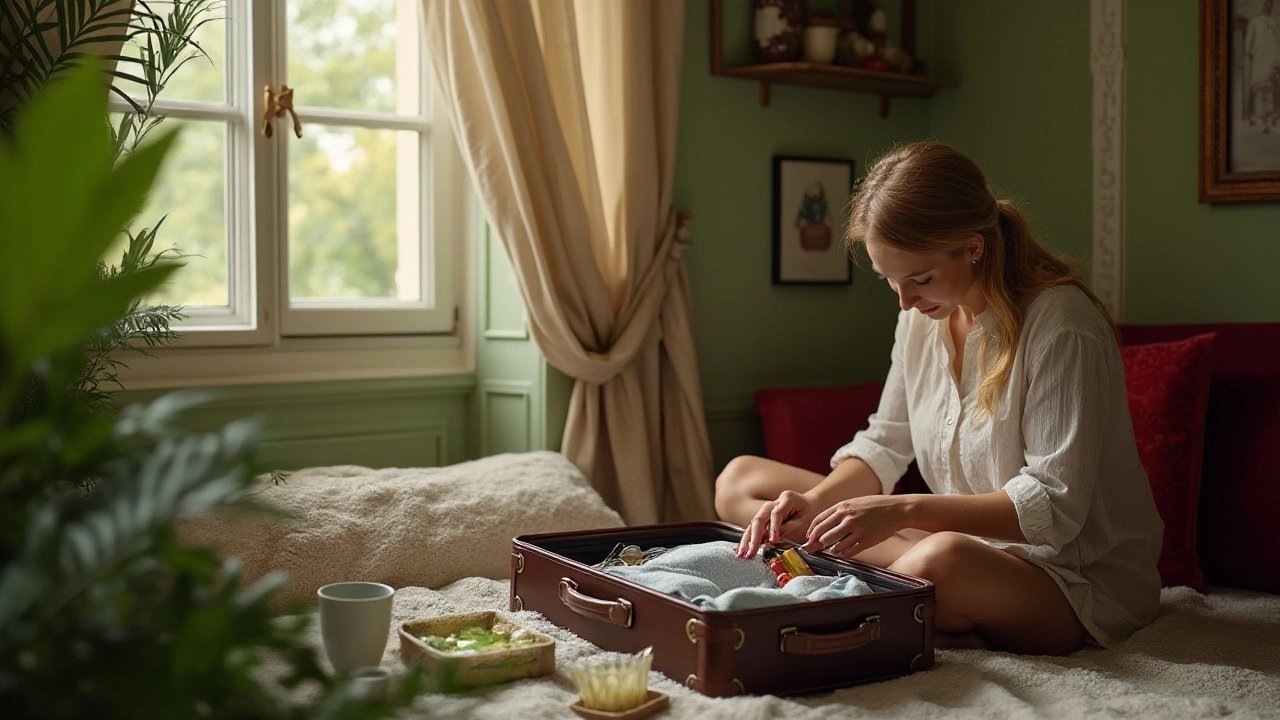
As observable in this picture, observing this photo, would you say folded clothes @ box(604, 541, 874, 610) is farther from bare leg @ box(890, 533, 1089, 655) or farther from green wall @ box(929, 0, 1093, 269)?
green wall @ box(929, 0, 1093, 269)

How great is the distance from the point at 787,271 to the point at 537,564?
5.33 ft

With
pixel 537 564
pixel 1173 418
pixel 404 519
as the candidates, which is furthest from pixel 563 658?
pixel 1173 418

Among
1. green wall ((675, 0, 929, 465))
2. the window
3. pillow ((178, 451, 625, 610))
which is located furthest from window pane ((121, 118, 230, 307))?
green wall ((675, 0, 929, 465))

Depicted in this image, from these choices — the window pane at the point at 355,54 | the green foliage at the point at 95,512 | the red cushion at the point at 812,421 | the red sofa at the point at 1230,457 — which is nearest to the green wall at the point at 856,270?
the red cushion at the point at 812,421

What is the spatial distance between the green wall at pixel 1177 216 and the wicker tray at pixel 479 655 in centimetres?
211

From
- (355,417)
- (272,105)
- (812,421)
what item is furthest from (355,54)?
(812,421)

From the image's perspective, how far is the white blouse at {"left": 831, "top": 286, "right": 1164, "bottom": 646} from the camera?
6.86ft

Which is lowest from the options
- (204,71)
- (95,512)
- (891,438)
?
(891,438)

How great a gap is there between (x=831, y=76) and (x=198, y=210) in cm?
175

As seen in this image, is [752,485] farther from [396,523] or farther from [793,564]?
[396,523]

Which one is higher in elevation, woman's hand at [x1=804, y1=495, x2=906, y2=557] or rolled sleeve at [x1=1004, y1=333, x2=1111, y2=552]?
rolled sleeve at [x1=1004, y1=333, x2=1111, y2=552]

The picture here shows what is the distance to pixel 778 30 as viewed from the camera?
134 inches

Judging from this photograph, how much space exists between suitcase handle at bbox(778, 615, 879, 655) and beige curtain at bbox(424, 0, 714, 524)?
129 cm

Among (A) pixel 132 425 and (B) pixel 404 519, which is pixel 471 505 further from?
(A) pixel 132 425
